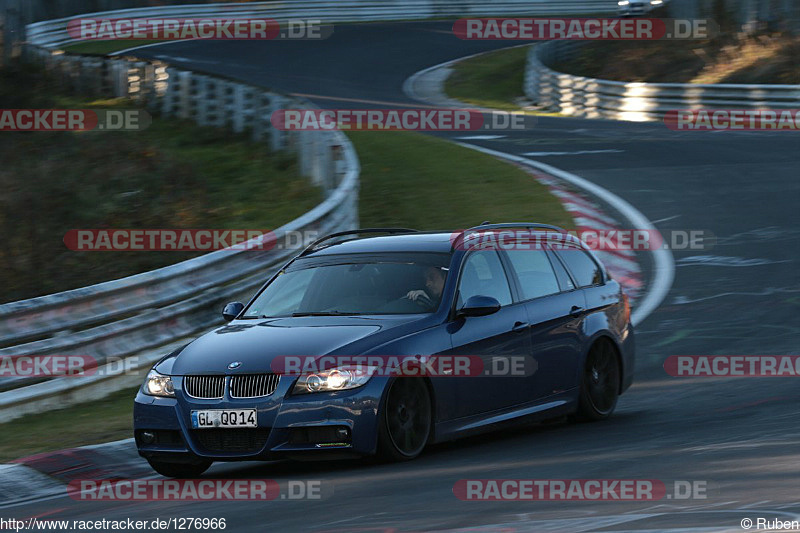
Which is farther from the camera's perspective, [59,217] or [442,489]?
[59,217]

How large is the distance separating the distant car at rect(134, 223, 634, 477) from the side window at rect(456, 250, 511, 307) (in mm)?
Answer: 11

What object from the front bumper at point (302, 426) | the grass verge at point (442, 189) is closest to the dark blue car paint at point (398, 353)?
the front bumper at point (302, 426)

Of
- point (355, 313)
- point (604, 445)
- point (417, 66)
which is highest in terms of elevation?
point (355, 313)

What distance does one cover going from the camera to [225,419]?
8234 mm

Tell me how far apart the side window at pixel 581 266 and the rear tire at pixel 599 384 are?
505mm

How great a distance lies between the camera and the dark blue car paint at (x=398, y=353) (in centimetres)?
816

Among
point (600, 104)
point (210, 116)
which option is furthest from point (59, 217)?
point (600, 104)

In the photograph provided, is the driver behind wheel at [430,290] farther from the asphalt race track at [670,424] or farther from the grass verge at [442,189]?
the grass verge at [442,189]

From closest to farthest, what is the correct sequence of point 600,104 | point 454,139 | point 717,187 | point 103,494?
1. point 103,494
2. point 717,187
3. point 454,139
4. point 600,104

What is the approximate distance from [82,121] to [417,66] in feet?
61.5

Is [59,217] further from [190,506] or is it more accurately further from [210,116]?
[190,506]

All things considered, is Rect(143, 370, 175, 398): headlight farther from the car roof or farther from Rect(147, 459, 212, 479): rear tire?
the car roof

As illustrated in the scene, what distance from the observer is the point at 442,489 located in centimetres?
741

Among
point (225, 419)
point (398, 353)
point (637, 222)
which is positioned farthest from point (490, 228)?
point (637, 222)
